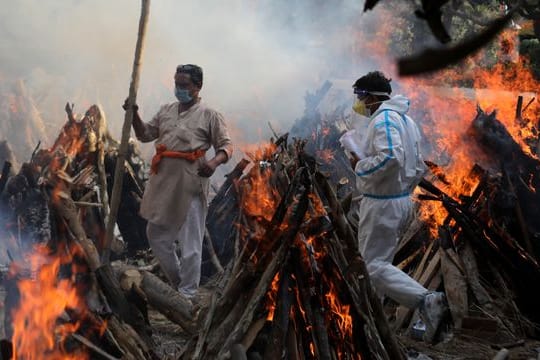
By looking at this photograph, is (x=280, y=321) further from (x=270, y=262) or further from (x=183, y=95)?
(x=183, y=95)

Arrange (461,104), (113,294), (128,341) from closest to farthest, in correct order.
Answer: (128,341) < (113,294) < (461,104)

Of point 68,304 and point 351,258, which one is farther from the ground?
point 351,258

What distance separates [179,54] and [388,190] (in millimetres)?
12062

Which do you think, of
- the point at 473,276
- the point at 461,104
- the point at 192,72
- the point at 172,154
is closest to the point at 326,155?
the point at 461,104

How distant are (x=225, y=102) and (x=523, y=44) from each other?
748 cm

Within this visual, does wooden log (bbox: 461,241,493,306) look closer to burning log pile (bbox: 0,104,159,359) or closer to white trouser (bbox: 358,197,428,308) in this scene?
white trouser (bbox: 358,197,428,308)

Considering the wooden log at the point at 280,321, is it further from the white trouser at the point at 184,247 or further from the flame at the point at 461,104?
the white trouser at the point at 184,247

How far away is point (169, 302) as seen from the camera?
15.4ft

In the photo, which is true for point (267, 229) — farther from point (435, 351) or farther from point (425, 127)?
point (425, 127)

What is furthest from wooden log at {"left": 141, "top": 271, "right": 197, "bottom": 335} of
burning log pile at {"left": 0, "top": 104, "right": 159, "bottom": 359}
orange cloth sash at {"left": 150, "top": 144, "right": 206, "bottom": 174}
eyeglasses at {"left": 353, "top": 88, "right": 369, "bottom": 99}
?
eyeglasses at {"left": 353, "top": 88, "right": 369, "bottom": 99}

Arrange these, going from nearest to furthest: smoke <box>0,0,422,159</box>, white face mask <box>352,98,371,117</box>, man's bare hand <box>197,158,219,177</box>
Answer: white face mask <box>352,98,371,117</box> < man's bare hand <box>197,158,219,177</box> < smoke <box>0,0,422,159</box>

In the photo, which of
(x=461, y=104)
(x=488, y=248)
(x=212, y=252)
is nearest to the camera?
(x=488, y=248)

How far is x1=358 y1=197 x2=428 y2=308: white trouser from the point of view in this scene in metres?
4.85

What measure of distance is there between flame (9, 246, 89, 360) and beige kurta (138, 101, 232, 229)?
208 centimetres
